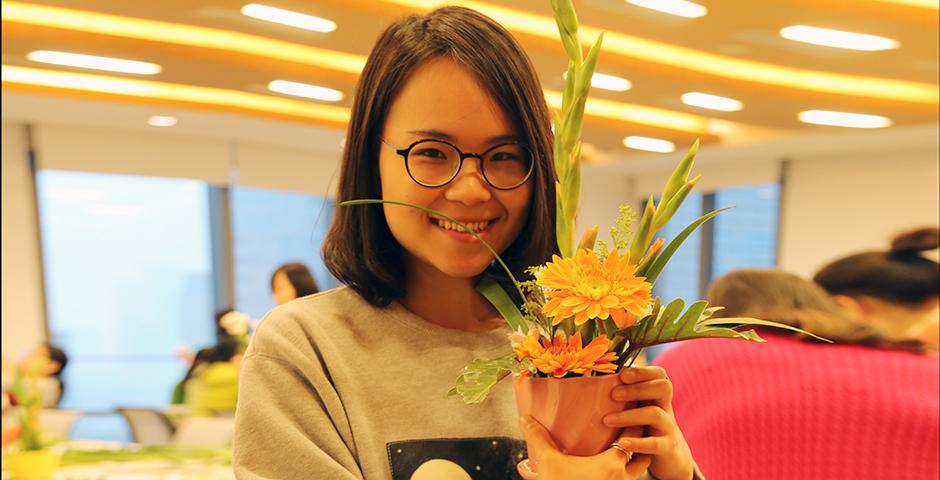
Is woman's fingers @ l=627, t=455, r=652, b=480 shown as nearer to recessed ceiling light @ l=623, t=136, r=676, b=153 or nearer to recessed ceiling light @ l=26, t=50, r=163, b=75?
recessed ceiling light @ l=26, t=50, r=163, b=75

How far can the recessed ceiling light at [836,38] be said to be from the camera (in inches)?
112

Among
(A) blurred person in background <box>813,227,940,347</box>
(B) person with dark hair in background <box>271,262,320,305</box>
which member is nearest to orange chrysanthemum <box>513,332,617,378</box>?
(A) blurred person in background <box>813,227,940,347</box>

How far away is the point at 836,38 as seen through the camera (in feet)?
9.58

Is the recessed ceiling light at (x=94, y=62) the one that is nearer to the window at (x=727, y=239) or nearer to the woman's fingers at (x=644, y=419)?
the woman's fingers at (x=644, y=419)

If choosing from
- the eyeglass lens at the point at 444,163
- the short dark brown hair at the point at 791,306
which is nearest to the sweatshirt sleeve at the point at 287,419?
the eyeglass lens at the point at 444,163

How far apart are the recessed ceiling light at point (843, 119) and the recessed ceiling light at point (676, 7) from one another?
2.13 metres

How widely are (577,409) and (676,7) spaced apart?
7.71ft

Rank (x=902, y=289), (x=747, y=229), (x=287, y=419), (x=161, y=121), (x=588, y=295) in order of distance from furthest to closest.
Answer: (x=747, y=229), (x=161, y=121), (x=902, y=289), (x=287, y=419), (x=588, y=295)

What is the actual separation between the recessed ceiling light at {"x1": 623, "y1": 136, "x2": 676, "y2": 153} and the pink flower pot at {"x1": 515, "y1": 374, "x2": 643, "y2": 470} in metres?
5.06

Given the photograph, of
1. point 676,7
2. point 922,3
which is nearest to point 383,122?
point 676,7

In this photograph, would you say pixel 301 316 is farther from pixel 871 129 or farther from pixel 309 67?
pixel 871 129

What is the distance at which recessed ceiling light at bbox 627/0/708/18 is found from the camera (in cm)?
Answer: 255

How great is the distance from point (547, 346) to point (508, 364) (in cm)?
5

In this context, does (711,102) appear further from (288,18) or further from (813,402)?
(813,402)
